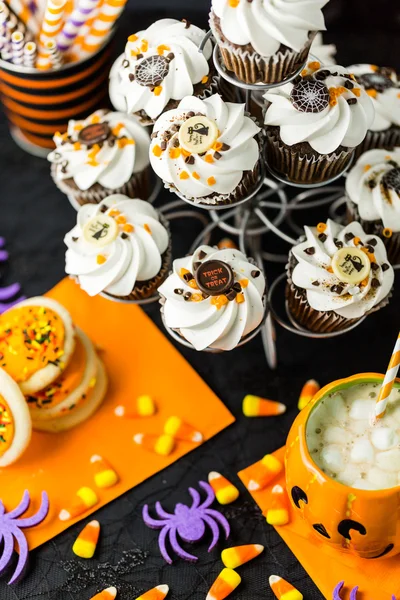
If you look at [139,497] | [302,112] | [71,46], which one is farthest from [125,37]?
[139,497]

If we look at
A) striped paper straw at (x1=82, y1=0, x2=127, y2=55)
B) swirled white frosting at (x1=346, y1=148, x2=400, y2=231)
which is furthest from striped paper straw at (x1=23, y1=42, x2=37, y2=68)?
swirled white frosting at (x1=346, y1=148, x2=400, y2=231)

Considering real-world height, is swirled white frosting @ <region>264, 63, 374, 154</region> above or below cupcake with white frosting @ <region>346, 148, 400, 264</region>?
above

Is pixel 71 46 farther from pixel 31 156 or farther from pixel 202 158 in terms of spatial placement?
pixel 202 158

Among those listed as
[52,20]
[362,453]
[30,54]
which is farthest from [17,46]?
[362,453]

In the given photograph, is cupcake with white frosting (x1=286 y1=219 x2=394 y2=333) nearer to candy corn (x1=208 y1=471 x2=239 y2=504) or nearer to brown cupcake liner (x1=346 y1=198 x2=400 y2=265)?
brown cupcake liner (x1=346 y1=198 x2=400 y2=265)

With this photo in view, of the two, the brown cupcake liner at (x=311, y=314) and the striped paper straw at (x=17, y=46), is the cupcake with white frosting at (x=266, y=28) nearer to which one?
the brown cupcake liner at (x=311, y=314)

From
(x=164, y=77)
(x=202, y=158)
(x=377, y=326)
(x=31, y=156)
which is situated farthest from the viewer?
(x=31, y=156)
